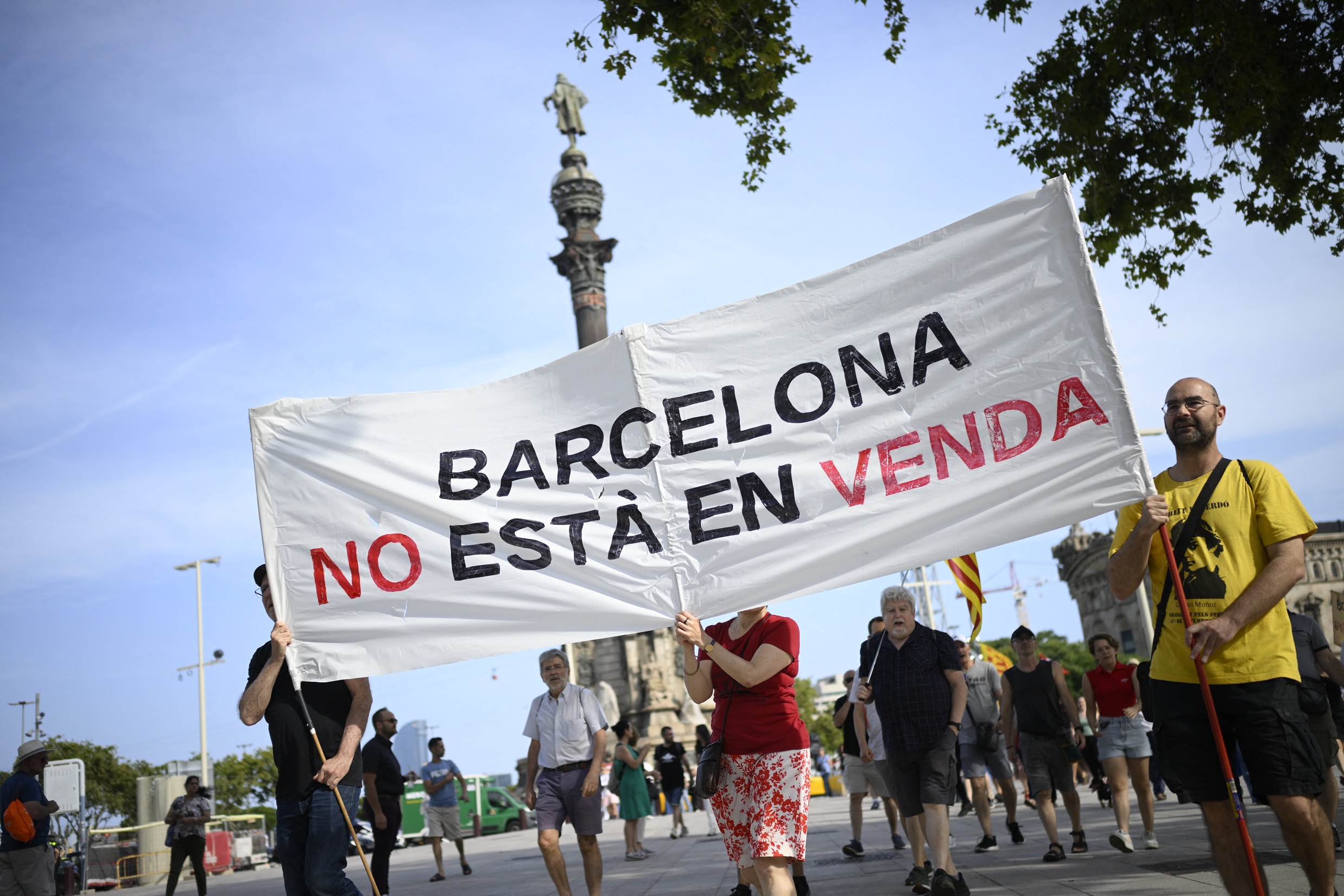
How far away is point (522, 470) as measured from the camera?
552 cm

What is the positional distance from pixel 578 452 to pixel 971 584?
6913 millimetres

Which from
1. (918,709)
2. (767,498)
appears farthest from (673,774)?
(767,498)

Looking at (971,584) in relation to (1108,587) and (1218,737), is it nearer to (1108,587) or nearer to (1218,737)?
(1218,737)

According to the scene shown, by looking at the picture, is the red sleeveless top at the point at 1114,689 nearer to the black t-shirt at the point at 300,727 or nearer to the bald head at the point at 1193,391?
the bald head at the point at 1193,391

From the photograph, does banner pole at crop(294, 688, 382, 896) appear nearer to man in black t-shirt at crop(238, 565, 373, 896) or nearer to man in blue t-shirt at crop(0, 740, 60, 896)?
man in black t-shirt at crop(238, 565, 373, 896)

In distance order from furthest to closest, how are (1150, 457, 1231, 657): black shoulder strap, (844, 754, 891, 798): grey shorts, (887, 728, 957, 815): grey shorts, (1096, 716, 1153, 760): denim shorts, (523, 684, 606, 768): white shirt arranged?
(844, 754, 891, 798): grey shorts
(1096, 716, 1153, 760): denim shorts
(523, 684, 606, 768): white shirt
(887, 728, 957, 815): grey shorts
(1150, 457, 1231, 657): black shoulder strap

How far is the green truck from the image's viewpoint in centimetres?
3359

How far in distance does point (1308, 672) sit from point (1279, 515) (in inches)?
146

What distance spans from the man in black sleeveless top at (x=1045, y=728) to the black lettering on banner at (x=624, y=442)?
18.0 ft

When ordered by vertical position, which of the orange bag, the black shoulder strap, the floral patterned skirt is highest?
the black shoulder strap

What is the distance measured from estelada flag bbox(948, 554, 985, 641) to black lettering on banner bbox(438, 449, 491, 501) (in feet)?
21.7

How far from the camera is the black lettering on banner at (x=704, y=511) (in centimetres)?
513

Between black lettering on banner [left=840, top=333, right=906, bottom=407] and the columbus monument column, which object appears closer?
black lettering on banner [left=840, top=333, right=906, bottom=407]

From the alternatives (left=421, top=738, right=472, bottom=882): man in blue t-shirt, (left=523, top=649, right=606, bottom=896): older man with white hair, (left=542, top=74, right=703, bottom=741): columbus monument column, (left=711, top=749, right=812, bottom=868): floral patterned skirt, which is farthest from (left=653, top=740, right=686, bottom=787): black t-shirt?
(left=542, top=74, right=703, bottom=741): columbus monument column
